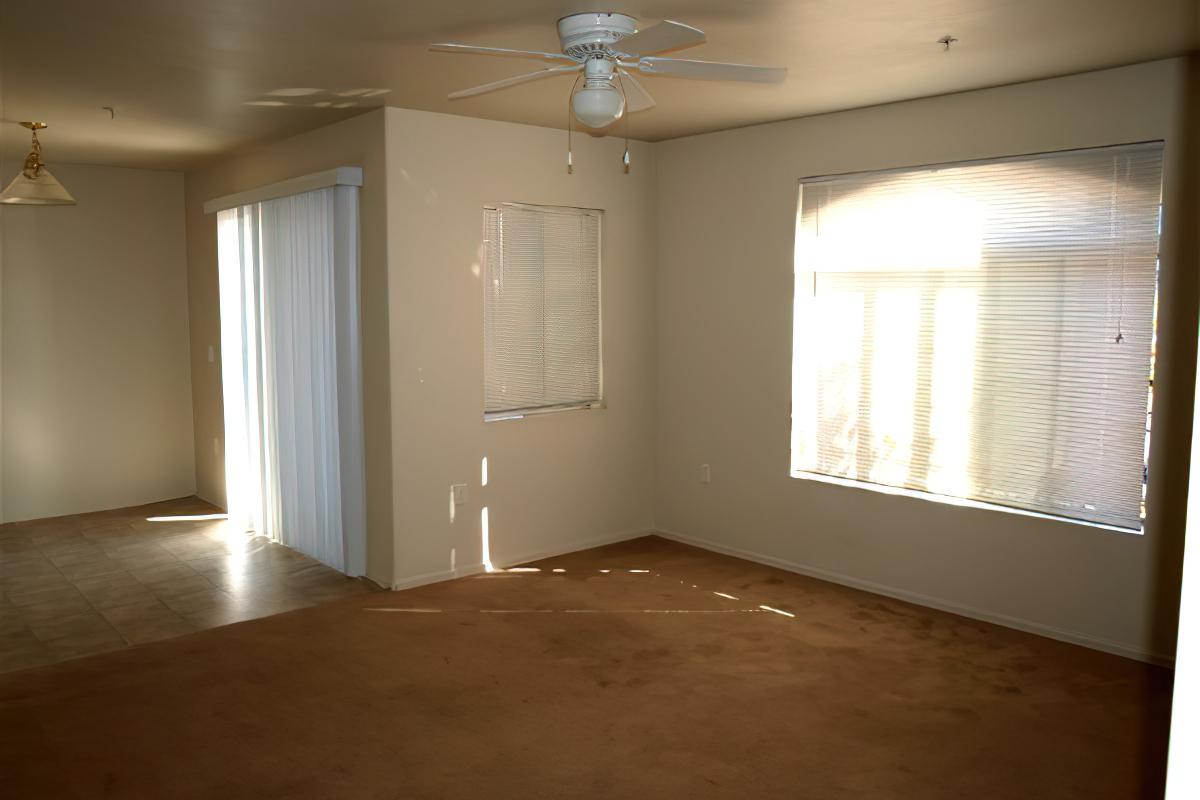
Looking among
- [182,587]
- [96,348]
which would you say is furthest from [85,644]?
[96,348]

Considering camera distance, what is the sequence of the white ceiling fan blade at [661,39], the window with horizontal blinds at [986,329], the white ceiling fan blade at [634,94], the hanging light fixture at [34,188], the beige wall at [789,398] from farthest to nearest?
1. the hanging light fixture at [34,188]
2. the window with horizontal blinds at [986,329]
3. the beige wall at [789,398]
4. the white ceiling fan blade at [634,94]
5. the white ceiling fan blade at [661,39]

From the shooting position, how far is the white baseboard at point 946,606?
416 centimetres

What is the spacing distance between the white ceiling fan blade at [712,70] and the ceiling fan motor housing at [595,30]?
128mm

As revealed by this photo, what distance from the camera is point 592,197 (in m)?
5.87

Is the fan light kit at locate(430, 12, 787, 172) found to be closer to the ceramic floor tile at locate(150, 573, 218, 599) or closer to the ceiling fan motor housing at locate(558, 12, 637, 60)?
the ceiling fan motor housing at locate(558, 12, 637, 60)

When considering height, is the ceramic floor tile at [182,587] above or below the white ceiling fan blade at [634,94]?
below

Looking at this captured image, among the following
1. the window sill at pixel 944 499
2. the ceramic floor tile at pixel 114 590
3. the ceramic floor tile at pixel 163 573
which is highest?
the window sill at pixel 944 499

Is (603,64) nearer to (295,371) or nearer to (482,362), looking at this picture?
(482,362)

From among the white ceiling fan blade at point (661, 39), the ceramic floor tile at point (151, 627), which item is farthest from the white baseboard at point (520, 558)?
the white ceiling fan blade at point (661, 39)

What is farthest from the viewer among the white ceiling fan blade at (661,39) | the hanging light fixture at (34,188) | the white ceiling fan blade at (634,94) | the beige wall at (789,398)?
the hanging light fixture at (34,188)

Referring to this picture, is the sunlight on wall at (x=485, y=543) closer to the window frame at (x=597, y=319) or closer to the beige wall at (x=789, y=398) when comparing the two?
the window frame at (x=597, y=319)

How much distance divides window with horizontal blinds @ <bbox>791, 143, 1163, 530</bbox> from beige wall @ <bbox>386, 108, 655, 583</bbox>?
1215 millimetres

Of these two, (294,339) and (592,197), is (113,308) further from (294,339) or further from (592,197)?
(592,197)

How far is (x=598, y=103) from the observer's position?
10.3 ft
